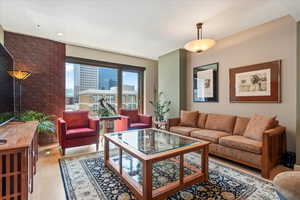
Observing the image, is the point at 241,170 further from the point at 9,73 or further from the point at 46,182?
the point at 9,73

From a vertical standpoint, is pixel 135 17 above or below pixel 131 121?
above

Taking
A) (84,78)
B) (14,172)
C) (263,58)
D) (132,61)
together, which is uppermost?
(132,61)

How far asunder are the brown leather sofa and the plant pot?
3.02 metres

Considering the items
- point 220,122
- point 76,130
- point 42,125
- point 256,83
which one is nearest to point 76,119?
point 76,130

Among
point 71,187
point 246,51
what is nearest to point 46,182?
point 71,187

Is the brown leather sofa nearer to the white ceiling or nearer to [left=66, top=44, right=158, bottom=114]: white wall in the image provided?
the white ceiling

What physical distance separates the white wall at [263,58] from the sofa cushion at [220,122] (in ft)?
0.97

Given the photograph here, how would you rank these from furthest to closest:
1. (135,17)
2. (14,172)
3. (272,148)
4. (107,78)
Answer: (107,78) → (135,17) → (272,148) → (14,172)

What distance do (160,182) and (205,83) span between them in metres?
2.85

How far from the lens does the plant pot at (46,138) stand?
3616mm

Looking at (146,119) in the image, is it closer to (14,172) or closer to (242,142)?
(242,142)

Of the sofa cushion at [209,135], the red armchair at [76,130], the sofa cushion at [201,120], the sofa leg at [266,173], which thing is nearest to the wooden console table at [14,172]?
the red armchair at [76,130]

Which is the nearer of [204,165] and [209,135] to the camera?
[204,165]

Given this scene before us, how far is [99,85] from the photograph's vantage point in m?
4.71
